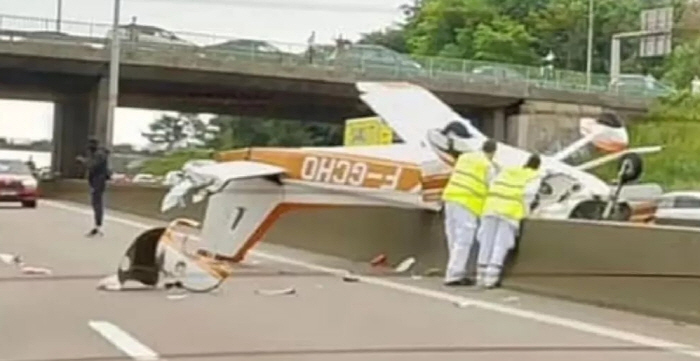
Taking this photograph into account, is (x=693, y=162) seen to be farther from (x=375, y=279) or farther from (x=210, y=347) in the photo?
(x=210, y=347)

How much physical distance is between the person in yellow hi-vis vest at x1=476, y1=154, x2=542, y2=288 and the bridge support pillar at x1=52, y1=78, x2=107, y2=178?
3.17 meters

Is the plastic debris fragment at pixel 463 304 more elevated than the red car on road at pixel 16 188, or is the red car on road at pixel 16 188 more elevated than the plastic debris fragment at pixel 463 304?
the red car on road at pixel 16 188

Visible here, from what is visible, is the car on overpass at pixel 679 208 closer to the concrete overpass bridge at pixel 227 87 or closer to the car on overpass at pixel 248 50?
the concrete overpass bridge at pixel 227 87

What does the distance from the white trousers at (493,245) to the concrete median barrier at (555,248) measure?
0.09m

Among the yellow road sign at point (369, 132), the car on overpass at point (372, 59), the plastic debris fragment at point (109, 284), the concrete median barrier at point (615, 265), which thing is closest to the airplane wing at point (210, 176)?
the plastic debris fragment at point (109, 284)

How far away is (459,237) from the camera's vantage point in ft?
33.3

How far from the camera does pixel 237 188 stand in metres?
11.4

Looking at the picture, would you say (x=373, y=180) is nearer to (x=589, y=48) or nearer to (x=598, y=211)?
(x=598, y=211)

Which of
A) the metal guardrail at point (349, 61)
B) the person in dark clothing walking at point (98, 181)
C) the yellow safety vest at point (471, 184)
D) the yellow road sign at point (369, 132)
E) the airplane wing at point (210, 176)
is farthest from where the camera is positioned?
the yellow road sign at point (369, 132)

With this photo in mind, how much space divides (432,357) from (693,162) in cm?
355

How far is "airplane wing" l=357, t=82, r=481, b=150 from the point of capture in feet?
39.0

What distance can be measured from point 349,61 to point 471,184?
6.07 ft

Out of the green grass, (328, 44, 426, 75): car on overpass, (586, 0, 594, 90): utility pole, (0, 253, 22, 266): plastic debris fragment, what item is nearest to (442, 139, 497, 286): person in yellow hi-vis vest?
(328, 44, 426, 75): car on overpass

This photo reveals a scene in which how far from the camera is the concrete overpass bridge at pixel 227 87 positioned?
21.3ft
